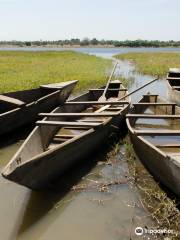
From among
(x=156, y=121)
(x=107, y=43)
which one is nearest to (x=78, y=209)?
(x=156, y=121)

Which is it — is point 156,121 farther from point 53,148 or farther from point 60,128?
point 53,148

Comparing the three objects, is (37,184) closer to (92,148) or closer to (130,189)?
(130,189)

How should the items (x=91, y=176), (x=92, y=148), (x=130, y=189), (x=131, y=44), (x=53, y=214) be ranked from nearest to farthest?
1. (x=53, y=214)
2. (x=130, y=189)
3. (x=91, y=176)
4. (x=92, y=148)
5. (x=131, y=44)

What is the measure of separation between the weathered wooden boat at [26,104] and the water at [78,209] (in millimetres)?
2780

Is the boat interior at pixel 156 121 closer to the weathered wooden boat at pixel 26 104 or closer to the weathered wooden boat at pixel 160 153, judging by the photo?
the weathered wooden boat at pixel 160 153

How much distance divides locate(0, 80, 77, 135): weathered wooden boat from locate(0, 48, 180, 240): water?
9.12 ft

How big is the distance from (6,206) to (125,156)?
3315 millimetres

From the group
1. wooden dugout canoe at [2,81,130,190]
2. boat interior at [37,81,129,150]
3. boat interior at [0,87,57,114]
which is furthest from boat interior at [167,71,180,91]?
boat interior at [0,87,57,114]

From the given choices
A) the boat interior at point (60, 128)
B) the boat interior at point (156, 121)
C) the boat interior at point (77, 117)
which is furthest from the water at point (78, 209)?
the boat interior at point (156, 121)

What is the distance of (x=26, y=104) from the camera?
33.8ft

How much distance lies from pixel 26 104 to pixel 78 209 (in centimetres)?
515

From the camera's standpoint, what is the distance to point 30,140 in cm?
679

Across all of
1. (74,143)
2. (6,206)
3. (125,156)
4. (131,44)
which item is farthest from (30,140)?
(131,44)

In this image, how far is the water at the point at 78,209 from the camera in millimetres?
5207
